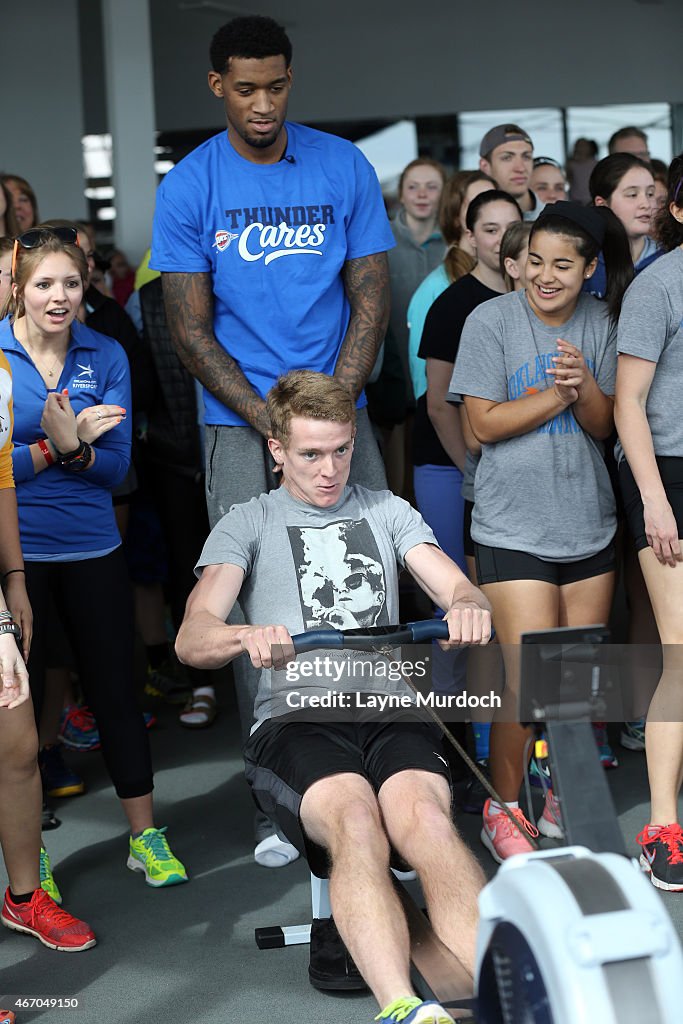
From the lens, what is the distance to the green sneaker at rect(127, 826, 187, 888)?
3.21 meters

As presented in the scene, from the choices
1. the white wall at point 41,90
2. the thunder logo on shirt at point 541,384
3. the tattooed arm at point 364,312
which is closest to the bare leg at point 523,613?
the thunder logo on shirt at point 541,384

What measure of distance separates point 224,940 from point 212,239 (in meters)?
1.75

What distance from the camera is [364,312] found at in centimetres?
340

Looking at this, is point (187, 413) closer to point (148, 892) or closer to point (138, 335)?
point (138, 335)

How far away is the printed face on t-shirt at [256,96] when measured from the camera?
321cm

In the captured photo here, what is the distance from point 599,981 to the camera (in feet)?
4.91

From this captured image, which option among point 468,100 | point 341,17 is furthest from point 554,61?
point 341,17

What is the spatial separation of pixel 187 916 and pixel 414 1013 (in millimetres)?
1203

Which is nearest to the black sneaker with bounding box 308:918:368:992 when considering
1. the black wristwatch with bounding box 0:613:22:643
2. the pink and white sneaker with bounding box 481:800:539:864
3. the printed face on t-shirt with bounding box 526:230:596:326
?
the pink and white sneaker with bounding box 481:800:539:864

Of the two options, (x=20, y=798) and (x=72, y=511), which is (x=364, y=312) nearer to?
(x=72, y=511)

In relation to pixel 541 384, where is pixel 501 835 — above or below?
below

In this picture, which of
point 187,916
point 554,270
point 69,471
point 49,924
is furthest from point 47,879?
point 554,270

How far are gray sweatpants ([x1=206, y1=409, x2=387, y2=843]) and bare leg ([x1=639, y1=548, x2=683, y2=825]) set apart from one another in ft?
2.58

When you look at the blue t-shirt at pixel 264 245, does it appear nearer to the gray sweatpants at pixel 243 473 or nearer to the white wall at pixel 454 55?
the gray sweatpants at pixel 243 473
